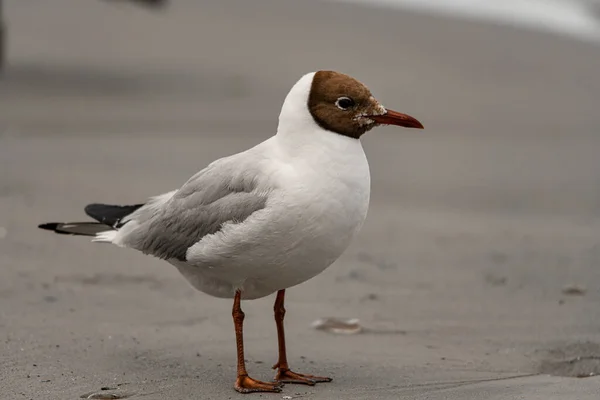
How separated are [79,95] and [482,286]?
7.45 meters

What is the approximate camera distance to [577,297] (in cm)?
587

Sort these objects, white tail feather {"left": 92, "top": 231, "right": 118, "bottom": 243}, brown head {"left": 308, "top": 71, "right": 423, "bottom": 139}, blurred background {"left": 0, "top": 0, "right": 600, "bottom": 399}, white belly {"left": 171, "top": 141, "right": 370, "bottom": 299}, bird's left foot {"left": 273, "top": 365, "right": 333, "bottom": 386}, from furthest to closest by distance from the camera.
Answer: white tail feather {"left": 92, "top": 231, "right": 118, "bottom": 243} < blurred background {"left": 0, "top": 0, "right": 600, "bottom": 399} < bird's left foot {"left": 273, "top": 365, "right": 333, "bottom": 386} < brown head {"left": 308, "top": 71, "right": 423, "bottom": 139} < white belly {"left": 171, "top": 141, "right": 370, "bottom": 299}

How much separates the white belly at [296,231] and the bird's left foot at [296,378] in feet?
1.36

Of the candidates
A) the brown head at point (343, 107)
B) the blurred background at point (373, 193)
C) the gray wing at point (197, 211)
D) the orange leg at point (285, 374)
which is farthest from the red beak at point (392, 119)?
the blurred background at point (373, 193)

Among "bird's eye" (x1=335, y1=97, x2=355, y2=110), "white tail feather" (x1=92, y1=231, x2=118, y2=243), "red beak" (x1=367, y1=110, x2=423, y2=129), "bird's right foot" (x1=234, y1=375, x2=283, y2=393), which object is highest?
"bird's eye" (x1=335, y1=97, x2=355, y2=110)

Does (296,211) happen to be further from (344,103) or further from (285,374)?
(285,374)

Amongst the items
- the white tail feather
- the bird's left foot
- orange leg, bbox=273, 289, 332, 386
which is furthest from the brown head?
the white tail feather

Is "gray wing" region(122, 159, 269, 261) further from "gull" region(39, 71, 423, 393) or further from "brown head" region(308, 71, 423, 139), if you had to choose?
"brown head" region(308, 71, 423, 139)

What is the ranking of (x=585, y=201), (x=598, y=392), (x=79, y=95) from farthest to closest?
(x=79, y=95) < (x=585, y=201) < (x=598, y=392)

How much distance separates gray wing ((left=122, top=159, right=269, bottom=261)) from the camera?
436 cm

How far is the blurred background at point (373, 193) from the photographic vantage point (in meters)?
4.84

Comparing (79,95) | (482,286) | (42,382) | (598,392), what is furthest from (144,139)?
(598,392)

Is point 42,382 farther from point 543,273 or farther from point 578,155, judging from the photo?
point 578,155

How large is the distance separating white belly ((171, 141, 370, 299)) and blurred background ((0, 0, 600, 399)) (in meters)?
0.52
